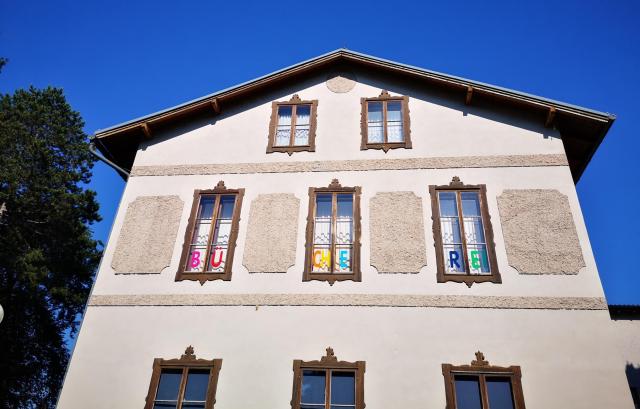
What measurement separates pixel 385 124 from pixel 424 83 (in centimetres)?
160

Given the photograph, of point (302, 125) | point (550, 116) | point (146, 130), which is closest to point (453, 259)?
point (550, 116)

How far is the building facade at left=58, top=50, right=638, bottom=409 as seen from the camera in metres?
8.73

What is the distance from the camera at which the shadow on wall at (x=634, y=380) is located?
12.0m

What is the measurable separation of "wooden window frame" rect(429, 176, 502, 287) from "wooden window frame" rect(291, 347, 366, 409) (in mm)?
2352

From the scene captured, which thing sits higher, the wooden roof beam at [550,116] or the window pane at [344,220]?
the wooden roof beam at [550,116]

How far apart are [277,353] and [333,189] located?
378cm

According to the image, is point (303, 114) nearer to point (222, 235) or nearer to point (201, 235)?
point (222, 235)

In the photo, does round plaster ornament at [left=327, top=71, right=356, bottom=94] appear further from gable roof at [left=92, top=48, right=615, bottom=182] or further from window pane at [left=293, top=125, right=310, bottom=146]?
window pane at [left=293, top=125, right=310, bottom=146]

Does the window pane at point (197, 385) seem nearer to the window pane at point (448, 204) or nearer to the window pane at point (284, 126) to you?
the window pane at point (284, 126)

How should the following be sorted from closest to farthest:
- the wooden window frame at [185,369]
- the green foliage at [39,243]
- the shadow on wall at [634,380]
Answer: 1. the wooden window frame at [185,369]
2. the shadow on wall at [634,380]
3. the green foliage at [39,243]

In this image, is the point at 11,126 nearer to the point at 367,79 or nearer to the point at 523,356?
the point at 367,79

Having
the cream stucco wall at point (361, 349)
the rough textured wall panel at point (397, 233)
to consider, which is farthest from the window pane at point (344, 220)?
the cream stucco wall at point (361, 349)

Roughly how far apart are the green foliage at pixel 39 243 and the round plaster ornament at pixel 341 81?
12.9 meters

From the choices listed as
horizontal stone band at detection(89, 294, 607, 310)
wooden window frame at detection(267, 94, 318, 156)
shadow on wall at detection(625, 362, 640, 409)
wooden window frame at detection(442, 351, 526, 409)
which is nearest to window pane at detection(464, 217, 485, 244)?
horizontal stone band at detection(89, 294, 607, 310)
